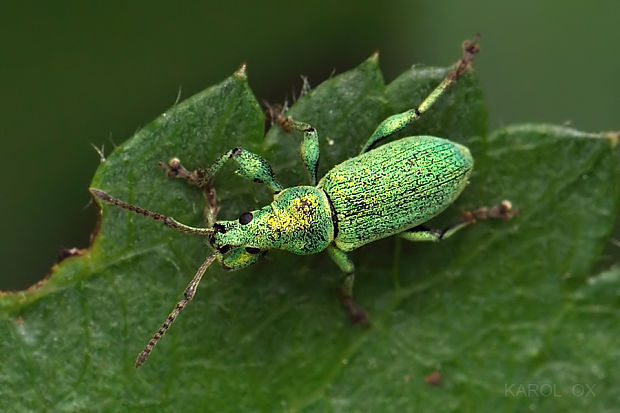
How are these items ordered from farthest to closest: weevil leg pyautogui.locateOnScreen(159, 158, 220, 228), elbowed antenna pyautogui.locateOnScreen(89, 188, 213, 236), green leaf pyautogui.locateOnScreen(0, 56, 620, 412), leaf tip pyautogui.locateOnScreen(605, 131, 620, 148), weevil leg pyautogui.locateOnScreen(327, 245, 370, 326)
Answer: weevil leg pyautogui.locateOnScreen(327, 245, 370, 326) → leaf tip pyautogui.locateOnScreen(605, 131, 620, 148) → weevil leg pyautogui.locateOnScreen(159, 158, 220, 228) → green leaf pyautogui.locateOnScreen(0, 56, 620, 412) → elbowed antenna pyautogui.locateOnScreen(89, 188, 213, 236)

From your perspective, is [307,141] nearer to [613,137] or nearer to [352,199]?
[352,199]

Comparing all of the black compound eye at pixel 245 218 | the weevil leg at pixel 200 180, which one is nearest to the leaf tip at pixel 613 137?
the black compound eye at pixel 245 218

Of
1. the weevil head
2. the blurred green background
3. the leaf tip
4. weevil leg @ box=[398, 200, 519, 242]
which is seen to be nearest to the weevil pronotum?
the weevil head

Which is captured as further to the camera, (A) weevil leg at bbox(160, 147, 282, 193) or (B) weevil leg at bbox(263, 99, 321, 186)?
(B) weevil leg at bbox(263, 99, 321, 186)

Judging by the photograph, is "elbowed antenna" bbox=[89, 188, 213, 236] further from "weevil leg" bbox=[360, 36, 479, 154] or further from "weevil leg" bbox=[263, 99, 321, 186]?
"weevil leg" bbox=[360, 36, 479, 154]

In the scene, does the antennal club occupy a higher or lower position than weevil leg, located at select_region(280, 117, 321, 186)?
lower
